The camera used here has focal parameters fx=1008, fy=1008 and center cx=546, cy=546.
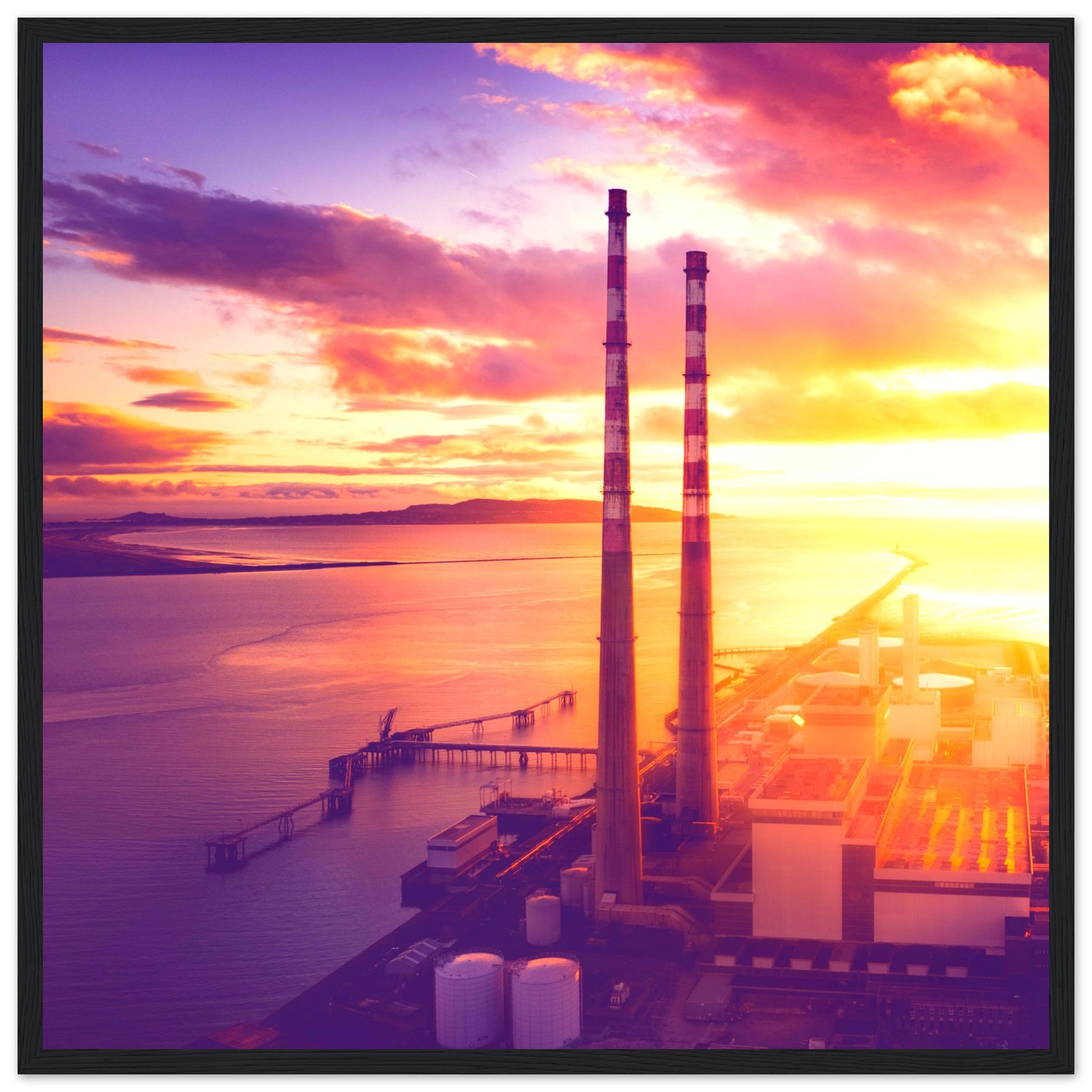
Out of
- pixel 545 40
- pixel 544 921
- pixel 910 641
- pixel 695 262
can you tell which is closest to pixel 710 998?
pixel 544 921

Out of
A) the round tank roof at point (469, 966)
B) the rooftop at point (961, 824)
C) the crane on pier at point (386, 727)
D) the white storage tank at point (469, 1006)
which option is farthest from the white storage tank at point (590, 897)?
the crane on pier at point (386, 727)

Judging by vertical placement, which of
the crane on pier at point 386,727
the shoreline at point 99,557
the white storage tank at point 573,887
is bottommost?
the crane on pier at point 386,727

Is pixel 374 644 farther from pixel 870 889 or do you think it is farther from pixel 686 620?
pixel 870 889

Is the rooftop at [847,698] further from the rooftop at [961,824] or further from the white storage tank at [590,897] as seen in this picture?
the white storage tank at [590,897]

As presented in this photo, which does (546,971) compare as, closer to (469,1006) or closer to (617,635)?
(469,1006)

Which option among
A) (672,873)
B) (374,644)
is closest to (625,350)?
(672,873)

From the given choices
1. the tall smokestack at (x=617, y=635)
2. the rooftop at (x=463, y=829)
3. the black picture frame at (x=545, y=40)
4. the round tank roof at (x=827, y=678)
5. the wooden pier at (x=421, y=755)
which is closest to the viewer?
the black picture frame at (x=545, y=40)
